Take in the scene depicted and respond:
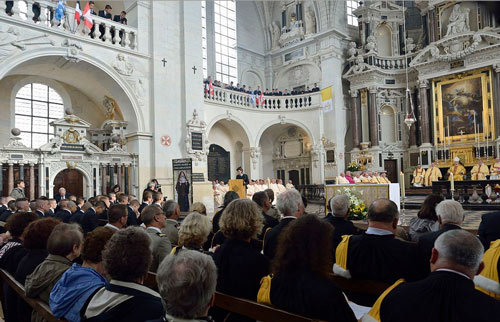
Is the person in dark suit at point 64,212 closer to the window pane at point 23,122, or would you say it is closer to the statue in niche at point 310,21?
the window pane at point 23,122

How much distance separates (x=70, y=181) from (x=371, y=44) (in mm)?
16664

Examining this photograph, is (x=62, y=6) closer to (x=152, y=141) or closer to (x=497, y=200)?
(x=152, y=141)

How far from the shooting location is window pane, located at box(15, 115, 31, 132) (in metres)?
13.0

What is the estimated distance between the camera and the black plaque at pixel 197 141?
14805 millimetres

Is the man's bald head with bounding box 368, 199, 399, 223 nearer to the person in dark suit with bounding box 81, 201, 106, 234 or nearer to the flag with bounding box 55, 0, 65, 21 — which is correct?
the person in dark suit with bounding box 81, 201, 106, 234

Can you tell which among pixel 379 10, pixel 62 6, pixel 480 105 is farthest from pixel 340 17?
pixel 62 6

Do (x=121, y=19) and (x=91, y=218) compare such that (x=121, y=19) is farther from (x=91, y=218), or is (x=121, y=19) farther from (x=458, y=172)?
(x=458, y=172)

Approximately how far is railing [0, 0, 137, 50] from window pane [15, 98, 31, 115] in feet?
9.17

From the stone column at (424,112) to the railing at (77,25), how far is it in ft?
48.4

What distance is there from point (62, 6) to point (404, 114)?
17.7 meters

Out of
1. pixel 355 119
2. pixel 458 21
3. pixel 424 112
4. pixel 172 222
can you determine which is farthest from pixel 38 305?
pixel 458 21

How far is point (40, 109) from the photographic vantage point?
13.6 m

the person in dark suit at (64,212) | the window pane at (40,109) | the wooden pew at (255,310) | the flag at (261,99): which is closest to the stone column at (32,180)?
the window pane at (40,109)

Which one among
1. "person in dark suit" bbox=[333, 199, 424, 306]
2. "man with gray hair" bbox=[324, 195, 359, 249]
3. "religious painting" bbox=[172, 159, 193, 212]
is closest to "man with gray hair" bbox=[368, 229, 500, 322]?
"person in dark suit" bbox=[333, 199, 424, 306]
